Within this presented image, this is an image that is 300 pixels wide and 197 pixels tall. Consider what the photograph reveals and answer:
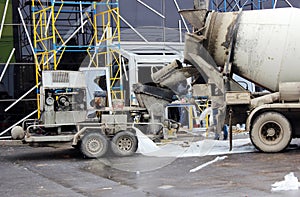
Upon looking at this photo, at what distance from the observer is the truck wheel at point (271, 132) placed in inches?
535

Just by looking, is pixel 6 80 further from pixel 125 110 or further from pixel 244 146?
pixel 244 146

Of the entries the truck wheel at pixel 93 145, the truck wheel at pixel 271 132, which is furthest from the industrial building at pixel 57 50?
the truck wheel at pixel 271 132

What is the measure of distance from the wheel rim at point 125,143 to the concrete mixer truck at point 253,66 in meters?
2.11

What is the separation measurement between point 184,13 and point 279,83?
2904mm

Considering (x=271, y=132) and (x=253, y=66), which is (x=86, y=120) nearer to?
(x=253, y=66)

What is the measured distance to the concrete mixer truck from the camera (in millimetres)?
13711

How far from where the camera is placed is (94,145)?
13820 millimetres

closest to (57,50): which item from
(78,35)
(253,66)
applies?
(78,35)

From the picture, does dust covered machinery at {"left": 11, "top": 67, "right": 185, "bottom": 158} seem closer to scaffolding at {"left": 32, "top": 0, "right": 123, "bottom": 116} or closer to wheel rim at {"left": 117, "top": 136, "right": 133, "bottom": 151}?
wheel rim at {"left": 117, "top": 136, "right": 133, "bottom": 151}

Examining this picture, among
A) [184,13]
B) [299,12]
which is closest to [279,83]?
[299,12]

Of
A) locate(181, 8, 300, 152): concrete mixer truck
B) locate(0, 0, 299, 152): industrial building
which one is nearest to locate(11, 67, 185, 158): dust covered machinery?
locate(181, 8, 300, 152): concrete mixer truck

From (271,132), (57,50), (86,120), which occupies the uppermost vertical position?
(57,50)

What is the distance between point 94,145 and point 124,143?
73 cm

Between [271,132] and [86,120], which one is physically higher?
[86,120]
